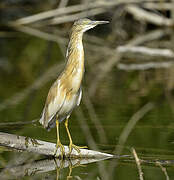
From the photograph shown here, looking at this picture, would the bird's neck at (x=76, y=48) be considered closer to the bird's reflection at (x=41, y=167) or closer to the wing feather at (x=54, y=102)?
Answer: the wing feather at (x=54, y=102)

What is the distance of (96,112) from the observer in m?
6.48

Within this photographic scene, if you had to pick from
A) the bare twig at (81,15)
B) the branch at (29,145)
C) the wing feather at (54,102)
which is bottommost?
the branch at (29,145)

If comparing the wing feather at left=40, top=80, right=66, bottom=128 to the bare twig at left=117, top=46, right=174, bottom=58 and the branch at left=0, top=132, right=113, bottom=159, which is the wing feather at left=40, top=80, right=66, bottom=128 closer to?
the branch at left=0, top=132, right=113, bottom=159

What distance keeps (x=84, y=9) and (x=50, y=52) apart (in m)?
1.15

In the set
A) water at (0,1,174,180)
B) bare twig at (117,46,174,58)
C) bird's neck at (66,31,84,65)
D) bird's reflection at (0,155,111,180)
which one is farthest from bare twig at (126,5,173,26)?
bird's reflection at (0,155,111,180)

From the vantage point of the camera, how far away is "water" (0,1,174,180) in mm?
4273

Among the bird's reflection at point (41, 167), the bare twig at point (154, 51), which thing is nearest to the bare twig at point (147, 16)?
the bare twig at point (154, 51)

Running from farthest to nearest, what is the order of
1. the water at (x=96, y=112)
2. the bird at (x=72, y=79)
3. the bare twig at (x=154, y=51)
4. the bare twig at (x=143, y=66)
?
the bare twig at (x=154, y=51) → the bare twig at (x=143, y=66) → the bird at (x=72, y=79) → the water at (x=96, y=112)

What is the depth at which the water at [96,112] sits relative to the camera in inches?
168

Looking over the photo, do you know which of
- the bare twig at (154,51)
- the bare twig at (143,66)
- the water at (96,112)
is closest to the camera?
the water at (96,112)

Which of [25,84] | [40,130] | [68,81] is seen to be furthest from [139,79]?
[68,81]

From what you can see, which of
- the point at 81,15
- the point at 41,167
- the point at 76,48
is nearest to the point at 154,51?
the point at 81,15

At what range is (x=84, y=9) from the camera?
11.1 m

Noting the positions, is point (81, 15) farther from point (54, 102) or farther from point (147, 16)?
point (54, 102)
